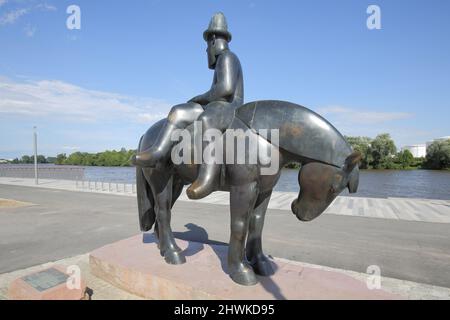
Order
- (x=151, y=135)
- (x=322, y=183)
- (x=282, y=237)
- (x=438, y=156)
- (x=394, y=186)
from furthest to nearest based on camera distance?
(x=438, y=156)
(x=394, y=186)
(x=282, y=237)
(x=151, y=135)
(x=322, y=183)

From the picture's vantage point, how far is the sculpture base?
288 cm

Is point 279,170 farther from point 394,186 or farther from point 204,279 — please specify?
point 394,186

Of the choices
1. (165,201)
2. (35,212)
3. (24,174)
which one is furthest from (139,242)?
(24,174)

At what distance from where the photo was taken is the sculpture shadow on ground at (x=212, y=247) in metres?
3.00

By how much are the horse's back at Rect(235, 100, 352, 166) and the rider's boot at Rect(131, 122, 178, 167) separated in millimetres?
943

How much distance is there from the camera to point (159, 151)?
321 centimetres

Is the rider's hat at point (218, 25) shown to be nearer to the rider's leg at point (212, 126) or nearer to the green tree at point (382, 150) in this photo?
the rider's leg at point (212, 126)

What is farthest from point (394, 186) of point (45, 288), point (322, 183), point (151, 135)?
point (45, 288)

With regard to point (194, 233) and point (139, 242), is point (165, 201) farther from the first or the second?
point (194, 233)

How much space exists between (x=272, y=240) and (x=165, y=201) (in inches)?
140

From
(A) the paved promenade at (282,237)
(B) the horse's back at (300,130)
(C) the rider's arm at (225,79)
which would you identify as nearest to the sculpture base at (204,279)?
(B) the horse's back at (300,130)

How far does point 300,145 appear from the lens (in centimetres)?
271

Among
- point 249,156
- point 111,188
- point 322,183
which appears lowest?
point 111,188

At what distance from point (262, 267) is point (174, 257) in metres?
1.18
